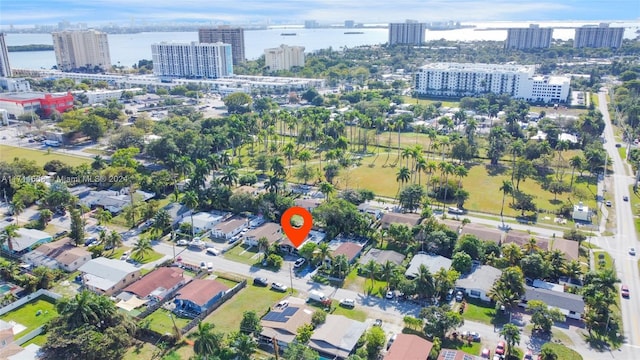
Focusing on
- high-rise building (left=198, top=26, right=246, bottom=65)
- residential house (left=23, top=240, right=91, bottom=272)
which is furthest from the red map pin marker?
high-rise building (left=198, top=26, right=246, bottom=65)

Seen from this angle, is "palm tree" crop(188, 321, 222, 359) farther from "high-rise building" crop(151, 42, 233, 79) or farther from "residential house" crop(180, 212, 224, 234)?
"high-rise building" crop(151, 42, 233, 79)

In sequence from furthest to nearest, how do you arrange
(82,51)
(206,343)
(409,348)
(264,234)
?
(82,51) < (264,234) < (409,348) < (206,343)

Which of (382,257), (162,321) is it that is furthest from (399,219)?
(162,321)

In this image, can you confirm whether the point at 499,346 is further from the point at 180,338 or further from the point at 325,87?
the point at 325,87

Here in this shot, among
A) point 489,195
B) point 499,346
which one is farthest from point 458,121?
point 499,346

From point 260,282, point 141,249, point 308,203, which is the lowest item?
point 260,282

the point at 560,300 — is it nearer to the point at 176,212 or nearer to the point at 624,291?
the point at 624,291
